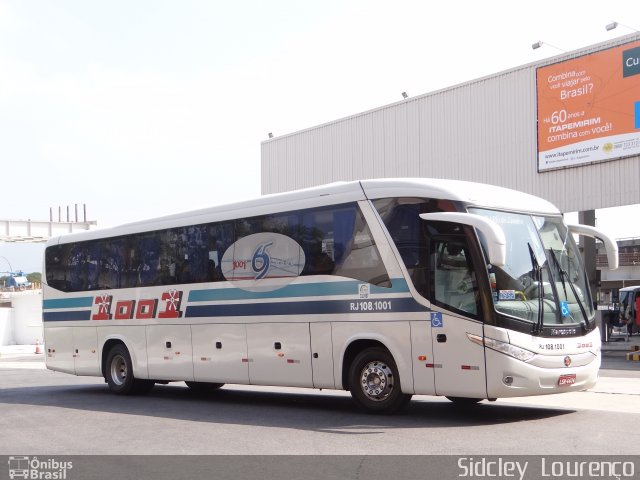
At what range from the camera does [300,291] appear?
13.6 m

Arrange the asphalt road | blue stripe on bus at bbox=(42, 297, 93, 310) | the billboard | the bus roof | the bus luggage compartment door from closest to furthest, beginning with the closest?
the asphalt road → the bus roof → the bus luggage compartment door → blue stripe on bus at bbox=(42, 297, 93, 310) → the billboard

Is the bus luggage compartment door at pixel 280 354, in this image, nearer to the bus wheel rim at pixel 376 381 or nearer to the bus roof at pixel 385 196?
the bus wheel rim at pixel 376 381

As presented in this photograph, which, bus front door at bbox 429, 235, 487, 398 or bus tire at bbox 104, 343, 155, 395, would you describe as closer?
bus front door at bbox 429, 235, 487, 398

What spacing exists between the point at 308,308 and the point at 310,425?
2241 millimetres

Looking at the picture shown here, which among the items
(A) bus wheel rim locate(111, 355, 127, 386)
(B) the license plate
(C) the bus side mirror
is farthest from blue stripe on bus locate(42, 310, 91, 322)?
(B) the license plate

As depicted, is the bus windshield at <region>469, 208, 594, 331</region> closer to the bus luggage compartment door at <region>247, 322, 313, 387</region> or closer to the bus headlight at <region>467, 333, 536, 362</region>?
the bus headlight at <region>467, 333, 536, 362</region>

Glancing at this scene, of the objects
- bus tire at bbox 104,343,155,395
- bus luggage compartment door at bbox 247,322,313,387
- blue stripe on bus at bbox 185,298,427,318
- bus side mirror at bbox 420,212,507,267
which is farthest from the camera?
bus tire at bbox 104,343,155,395

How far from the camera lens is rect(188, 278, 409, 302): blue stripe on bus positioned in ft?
40.1

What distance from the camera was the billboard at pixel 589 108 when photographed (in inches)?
1122

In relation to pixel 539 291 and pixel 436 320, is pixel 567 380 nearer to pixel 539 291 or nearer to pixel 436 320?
pixel 539 291

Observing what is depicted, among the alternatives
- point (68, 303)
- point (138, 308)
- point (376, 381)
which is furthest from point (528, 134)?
point (376, 381)

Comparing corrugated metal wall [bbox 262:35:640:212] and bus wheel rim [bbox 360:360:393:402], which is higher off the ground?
corrugated metal wall [bbox 262:35:640:212]

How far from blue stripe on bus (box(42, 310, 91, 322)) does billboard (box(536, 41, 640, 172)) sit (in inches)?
735
